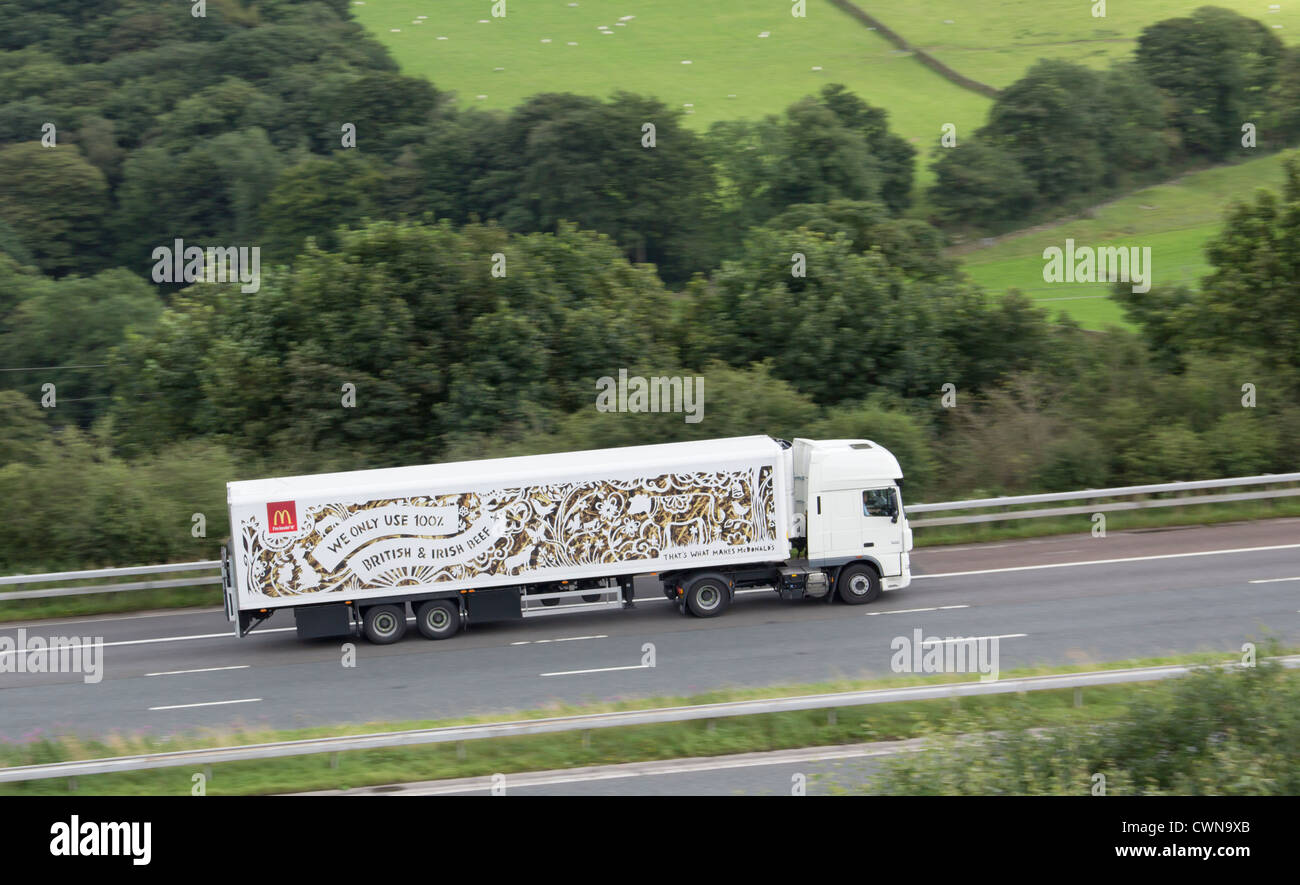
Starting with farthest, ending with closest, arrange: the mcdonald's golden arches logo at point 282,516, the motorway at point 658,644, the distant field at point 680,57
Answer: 1. the distant field at point 680,57
2. the mcdonald's golden arches logo at point 282,516
3. the motorway at point 658,644

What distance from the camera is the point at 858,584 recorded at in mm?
21250

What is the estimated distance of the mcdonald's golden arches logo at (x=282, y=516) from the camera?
19672 mm

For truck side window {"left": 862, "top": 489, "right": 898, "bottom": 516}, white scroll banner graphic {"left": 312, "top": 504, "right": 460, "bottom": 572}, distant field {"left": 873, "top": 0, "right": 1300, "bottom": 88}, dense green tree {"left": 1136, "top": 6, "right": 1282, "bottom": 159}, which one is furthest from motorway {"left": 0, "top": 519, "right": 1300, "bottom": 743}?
distant field {"left": 873, "top": 0, "right": 1300, "bottom": 88}

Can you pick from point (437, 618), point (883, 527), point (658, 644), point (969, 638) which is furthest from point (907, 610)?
point (437, 618)

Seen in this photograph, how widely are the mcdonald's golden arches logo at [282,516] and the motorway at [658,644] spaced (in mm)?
2031

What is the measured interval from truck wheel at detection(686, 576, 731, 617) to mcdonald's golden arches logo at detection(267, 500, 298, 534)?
6.27m

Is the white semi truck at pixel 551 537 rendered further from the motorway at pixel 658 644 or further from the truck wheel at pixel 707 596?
the motorway at pixel 658 644

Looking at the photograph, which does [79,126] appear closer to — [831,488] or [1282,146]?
[1282,146]

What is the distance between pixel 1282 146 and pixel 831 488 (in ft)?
253

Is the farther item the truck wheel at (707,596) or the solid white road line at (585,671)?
the truck wheel at (707,596)

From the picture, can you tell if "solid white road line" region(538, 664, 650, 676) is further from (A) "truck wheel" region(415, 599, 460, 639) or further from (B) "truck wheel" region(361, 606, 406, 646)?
(B) "truck wheel" region(361, 606, 406, 646)

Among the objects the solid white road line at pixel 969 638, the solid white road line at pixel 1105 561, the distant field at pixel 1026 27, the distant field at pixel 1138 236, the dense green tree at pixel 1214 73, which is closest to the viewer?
Answer: the solid white road line at pixel 969 638

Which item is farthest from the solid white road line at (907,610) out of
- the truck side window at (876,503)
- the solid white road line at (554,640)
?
the solid white road line at (554,640)

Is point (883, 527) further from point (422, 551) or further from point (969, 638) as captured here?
point (422, 551)
